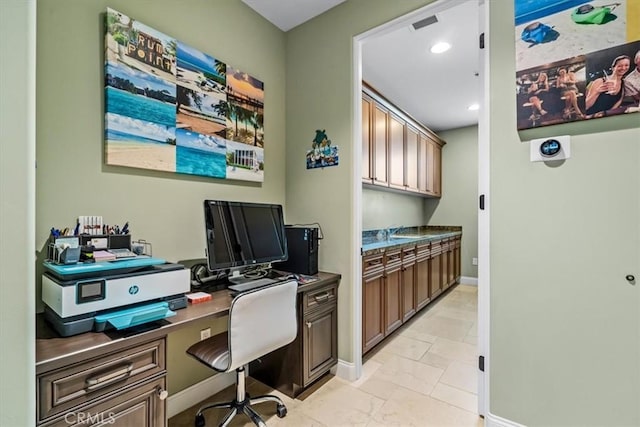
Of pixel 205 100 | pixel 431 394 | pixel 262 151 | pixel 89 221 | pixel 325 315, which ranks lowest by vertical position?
pixel 431 394

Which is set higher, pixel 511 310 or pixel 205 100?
pixel 205 100

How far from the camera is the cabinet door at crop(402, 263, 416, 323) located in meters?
3.02

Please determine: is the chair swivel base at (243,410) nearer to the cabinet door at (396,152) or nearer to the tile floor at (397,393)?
the tile floor at (397,393)

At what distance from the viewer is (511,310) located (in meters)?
1.58

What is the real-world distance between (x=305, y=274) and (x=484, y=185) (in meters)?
1.32

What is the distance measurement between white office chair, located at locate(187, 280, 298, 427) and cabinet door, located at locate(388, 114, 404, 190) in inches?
91.0

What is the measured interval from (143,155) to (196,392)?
60.4 inches

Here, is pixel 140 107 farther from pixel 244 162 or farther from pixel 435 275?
pixel 435 275

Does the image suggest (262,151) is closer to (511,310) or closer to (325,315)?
(325,315)

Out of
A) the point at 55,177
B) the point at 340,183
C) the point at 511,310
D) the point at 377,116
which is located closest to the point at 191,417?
the point at 55,177

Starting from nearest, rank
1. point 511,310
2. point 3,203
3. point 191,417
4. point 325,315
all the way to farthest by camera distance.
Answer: point 3,203 < point 511,310 < point 191,417 < point 325,315

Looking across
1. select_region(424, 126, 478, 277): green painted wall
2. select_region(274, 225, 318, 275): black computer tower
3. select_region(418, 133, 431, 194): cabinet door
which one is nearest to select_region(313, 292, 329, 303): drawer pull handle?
select_region(274, 225, 318, 275): black computer tower

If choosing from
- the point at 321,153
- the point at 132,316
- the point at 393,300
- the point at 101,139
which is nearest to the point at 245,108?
the point at 321,153

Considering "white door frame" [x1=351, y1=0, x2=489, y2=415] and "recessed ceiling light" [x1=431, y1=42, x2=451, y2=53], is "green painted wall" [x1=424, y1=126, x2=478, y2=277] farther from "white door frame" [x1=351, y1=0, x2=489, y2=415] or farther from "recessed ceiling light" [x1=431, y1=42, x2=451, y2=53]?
"white door frame" [x1=351, y1=0, x2=489, y2=415]
